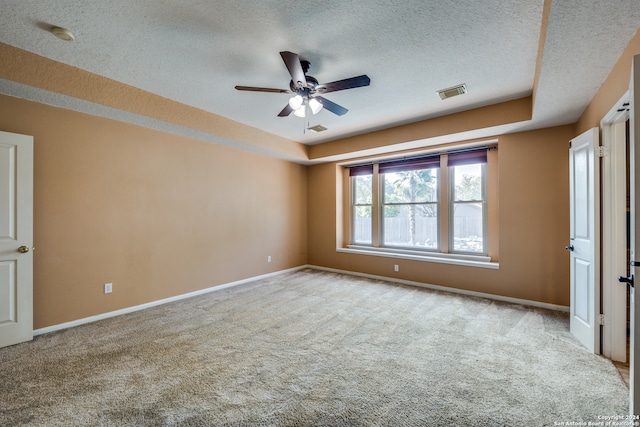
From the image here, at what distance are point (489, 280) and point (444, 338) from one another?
6.08 feet

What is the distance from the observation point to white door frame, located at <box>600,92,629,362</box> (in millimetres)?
2348

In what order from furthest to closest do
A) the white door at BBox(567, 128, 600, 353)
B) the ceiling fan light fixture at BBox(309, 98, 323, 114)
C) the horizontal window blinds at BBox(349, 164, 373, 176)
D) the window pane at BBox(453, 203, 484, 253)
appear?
the horizontal window blinds at BBox(349, 164, 373, 176) < the window pane at BBox(453, 203, 484, 253) < the ceiling fan light fixture at BBox(309, 98, 323, 114) < the white door at BBox(567, 128, 600, 353)

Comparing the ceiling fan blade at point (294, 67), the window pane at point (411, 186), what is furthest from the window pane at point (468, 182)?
the ceiling fan blade at point (294, 67)

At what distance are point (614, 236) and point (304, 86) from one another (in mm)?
3048

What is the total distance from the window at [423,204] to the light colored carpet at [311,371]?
1499 millimetres

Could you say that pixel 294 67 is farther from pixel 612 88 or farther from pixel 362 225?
pixel 362 225

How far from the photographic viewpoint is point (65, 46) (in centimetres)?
237

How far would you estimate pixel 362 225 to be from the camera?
5.96 meters

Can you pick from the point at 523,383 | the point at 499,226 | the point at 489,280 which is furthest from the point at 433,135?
the point at 523,383

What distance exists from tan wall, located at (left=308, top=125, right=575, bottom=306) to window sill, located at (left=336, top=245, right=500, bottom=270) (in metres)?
0.09

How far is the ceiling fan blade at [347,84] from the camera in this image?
7.52 ft

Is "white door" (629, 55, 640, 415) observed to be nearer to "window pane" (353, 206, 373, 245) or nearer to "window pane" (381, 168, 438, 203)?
"window pane" (381, 168, 438, 203)

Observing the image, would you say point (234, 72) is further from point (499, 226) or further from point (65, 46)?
point (499, 226)

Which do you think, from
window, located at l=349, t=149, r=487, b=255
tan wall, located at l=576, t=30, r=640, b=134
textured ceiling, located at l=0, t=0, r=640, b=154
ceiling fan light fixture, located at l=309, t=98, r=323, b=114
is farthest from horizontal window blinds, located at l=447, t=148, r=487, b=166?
ceiling fan light fixture, located at l=309, t=98, r=323, b=114
